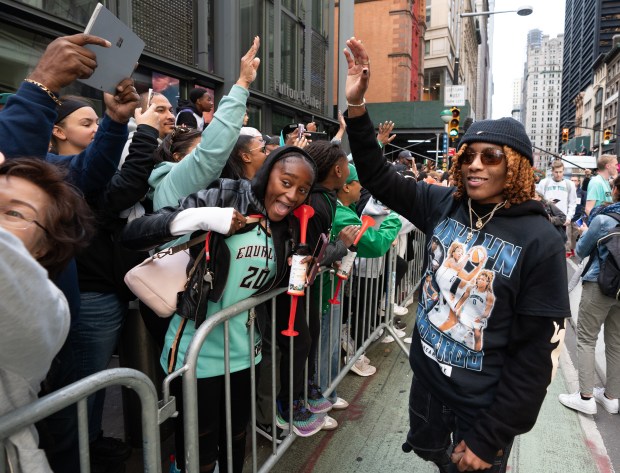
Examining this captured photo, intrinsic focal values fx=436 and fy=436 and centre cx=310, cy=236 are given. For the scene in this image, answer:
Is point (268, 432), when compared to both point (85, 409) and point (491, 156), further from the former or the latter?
point (491, 156)

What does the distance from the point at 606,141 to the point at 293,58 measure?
33.0 metres

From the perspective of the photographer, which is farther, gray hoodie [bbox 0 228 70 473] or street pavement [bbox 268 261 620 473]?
street pavement [bbox 268 261 620 473]

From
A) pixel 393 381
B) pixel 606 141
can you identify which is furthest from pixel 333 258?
pixel 606 141

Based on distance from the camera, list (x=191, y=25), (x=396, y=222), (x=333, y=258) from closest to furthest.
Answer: (x=333, y=258)
(x=396, y=222)
(x=191, y=25)

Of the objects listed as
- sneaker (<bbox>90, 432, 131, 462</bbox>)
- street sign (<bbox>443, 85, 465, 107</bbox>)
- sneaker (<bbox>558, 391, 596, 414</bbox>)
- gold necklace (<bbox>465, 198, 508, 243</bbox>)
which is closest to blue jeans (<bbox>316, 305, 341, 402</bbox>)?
sneaker (<bbox>90, 432, 131, 462</bbox>)

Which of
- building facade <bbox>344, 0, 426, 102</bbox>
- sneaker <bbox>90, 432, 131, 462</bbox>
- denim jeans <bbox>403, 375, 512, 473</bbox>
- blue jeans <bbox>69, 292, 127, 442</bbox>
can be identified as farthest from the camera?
building facade <bbox>344, 0, 426, 102</bbox>

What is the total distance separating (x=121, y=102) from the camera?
87.3 inches

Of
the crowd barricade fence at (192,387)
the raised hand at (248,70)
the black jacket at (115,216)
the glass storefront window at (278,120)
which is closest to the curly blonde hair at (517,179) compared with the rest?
the crowd barricade fence at (192,387)

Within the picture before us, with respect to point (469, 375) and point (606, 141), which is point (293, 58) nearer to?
point (469, 375)

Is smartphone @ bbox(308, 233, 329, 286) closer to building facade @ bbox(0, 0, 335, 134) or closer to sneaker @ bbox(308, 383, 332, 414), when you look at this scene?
sneaker @ bbox(308, 383, 332, 414)

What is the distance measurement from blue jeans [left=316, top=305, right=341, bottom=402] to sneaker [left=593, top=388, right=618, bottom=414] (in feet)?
7.96

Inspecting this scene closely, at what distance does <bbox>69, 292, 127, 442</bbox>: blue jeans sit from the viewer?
2287mm

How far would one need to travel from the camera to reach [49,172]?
1.44 meters

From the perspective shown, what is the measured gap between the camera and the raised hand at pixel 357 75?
6.94 feet
